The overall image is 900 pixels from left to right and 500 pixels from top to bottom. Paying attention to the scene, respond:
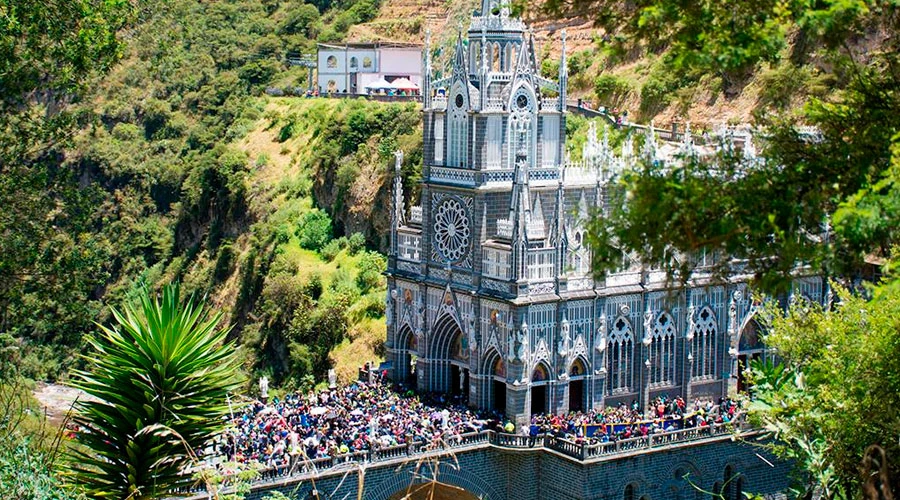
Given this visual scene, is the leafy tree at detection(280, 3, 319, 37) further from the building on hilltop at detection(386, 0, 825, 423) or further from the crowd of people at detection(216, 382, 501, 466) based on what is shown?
the crowd of people at detection(216, 382, 501, 466)

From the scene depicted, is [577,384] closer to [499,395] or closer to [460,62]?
[499,395]

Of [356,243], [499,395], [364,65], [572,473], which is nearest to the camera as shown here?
[572,473]

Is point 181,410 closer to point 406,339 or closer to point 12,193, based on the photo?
point 12,193

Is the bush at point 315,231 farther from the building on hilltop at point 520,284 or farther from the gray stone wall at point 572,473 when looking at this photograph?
Answer: the gray stone wall at point 572,473

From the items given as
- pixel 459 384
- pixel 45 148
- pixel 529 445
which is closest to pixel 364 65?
pixel 459 384

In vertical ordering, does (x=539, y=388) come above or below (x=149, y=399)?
below

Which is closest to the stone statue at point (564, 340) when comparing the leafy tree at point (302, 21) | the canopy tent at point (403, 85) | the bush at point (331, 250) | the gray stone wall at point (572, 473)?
the gray stone wall at point (572, 473)
